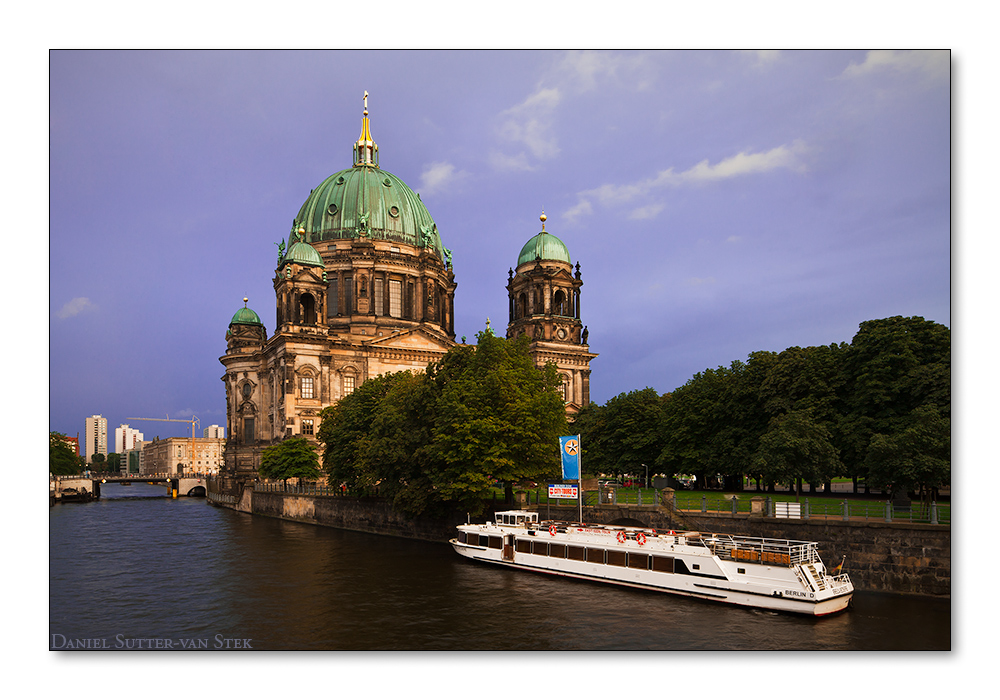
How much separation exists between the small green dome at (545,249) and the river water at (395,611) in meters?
60.8

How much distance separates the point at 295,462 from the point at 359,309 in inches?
1098

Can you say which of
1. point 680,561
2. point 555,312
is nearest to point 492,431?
point 680,561

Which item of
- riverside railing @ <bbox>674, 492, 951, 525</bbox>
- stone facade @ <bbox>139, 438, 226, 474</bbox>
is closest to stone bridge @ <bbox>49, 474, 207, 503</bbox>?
stone facade @ <bbox>139, 438, 226, 474</bbox>

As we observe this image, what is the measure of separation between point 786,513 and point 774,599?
6.00 metres

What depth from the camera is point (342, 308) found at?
9869 centimetres

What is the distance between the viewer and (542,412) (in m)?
45.0

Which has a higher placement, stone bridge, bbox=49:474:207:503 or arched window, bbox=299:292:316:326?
arched window, bbox=299:292:316:326

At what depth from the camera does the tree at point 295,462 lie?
75.4 meters

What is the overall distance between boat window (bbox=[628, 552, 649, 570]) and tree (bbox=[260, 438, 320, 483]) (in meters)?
50.6

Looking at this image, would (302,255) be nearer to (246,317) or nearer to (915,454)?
(246,317)

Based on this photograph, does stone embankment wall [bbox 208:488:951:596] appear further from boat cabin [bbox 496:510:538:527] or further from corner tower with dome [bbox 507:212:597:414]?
corner tower with dome [bbox 507:212:597:414]

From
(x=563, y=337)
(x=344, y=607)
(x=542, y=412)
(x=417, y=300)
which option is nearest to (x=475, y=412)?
(x=542, y=412)

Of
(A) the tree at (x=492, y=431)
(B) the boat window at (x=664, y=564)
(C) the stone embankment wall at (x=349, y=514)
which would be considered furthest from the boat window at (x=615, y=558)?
(C) the stone embankment wall at (x=349, y=514)

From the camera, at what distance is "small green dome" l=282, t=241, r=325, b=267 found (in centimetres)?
9306
